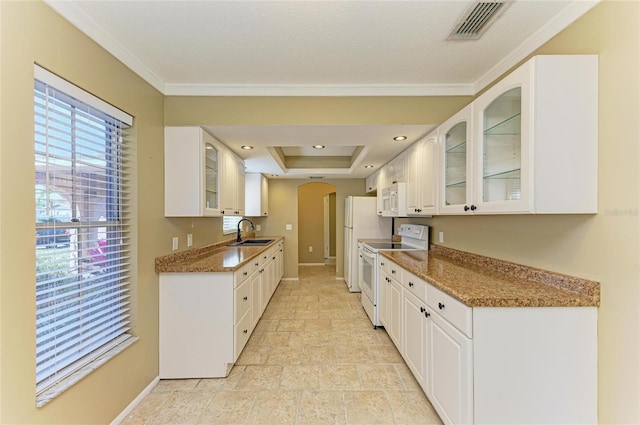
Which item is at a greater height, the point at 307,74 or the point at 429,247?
the point at 307,74

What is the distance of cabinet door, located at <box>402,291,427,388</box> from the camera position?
1.92 meters

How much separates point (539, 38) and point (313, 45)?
146 centimetres

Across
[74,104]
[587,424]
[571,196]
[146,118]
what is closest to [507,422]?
[587,424]

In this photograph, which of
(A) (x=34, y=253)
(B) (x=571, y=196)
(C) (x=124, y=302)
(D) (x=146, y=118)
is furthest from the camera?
(D) (x=146, y=118)

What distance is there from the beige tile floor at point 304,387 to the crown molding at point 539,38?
257 cm

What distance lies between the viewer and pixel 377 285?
325 centimetres

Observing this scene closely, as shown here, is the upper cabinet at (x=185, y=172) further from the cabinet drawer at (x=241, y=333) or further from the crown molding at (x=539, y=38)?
the crown molding at (x=539, y=38)

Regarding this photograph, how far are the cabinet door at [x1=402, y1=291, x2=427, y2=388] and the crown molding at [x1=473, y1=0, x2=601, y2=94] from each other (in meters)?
1.89

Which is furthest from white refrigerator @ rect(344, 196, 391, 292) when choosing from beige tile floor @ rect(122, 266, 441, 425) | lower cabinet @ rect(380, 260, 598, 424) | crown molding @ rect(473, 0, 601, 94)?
lower cabinet @ rect(380, 260, 598, 424)

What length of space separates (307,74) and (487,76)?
1.50m

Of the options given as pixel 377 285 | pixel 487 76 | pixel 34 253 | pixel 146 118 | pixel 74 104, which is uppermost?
pixel 487 76

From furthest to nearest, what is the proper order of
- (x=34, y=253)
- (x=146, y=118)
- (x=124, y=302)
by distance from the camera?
(x=146, y=118)
(x=124, y=302)
(x=34, y=253)
